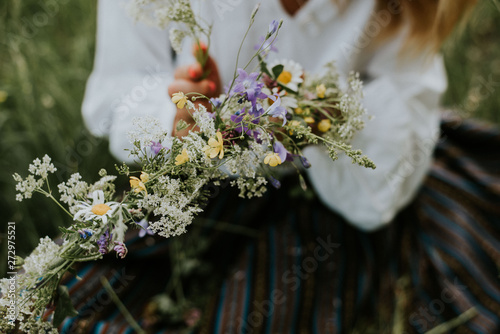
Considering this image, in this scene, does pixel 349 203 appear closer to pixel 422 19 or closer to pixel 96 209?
pixel 422 19

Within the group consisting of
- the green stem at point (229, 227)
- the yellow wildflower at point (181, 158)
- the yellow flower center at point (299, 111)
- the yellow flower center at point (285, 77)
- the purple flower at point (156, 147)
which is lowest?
the green stem at point (229, 227)

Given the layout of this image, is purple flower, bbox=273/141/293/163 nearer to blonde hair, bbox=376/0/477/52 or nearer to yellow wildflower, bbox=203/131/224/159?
yellow wildflower, bbox=203/131/224/159

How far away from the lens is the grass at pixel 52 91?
3.90 ft

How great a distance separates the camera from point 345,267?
42.4 inches

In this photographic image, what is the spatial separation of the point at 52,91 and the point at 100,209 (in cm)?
114

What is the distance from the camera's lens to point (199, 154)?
0.37m

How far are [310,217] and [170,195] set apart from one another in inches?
31.2

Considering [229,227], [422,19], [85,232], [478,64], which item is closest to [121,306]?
[229,227]

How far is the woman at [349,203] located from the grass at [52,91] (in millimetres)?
210

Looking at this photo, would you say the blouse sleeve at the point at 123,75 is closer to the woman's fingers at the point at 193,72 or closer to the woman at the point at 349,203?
the woman at the point at 349,203

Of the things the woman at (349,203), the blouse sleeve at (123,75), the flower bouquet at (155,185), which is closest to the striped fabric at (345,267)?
the woman at (349,203)

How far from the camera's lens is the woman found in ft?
3.24

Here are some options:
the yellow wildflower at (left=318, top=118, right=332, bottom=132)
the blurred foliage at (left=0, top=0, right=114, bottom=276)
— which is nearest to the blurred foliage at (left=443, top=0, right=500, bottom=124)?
the yellow wildflower at (left=318, top=118, right=332, bottom=132)

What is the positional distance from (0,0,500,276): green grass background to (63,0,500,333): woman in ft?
0.66
